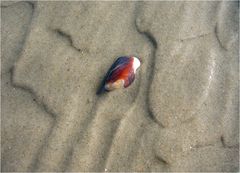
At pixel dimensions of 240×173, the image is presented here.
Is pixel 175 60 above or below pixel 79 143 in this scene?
above

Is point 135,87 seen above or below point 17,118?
above

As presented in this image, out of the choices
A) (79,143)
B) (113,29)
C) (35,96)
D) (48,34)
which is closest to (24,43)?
(48,34)

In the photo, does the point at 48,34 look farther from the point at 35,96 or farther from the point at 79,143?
the point at 79,143

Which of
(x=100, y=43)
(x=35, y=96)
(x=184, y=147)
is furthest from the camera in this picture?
(x=100, y=43)

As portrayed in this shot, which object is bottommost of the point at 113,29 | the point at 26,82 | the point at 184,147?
the point at 184,147

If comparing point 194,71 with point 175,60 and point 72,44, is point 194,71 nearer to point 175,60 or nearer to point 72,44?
point 175,60

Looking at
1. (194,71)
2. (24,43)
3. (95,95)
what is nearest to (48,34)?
(24,43)

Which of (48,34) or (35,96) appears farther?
(48,34)

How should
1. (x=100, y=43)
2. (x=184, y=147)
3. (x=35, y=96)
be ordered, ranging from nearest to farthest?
(x=184, y=147) → (x=35, y=96) → (x=100, y=43)
